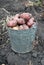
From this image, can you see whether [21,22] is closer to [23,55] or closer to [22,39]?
[22,39]

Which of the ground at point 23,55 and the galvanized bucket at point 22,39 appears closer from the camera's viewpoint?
the galvanized bucket at point 22,39

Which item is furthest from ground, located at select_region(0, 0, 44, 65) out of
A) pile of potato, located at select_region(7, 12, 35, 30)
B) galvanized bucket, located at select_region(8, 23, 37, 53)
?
pile of potato, located at select_region(7, 12, 35, 30)

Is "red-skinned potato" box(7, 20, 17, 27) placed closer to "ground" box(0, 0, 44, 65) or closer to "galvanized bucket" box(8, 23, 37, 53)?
"galvanized bucket" box(8, 23, 37, 53)

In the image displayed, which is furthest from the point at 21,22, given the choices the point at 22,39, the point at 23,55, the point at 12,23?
the point at 23,55

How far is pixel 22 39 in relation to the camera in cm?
340

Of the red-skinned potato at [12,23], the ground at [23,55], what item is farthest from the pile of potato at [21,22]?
the ground at [23,55]

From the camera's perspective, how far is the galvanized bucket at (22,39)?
3.29 m

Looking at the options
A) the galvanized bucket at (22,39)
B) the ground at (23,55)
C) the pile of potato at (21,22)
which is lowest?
the ground at (23,55)

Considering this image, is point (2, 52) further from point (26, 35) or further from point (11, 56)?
point (26, 35)

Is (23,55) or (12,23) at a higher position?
(12,23)

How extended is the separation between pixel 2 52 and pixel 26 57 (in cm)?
45

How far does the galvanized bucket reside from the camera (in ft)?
10.8

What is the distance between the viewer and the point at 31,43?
3578 millimetres

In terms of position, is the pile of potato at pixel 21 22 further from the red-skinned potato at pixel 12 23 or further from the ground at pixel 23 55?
the ground at pixel 23 55
